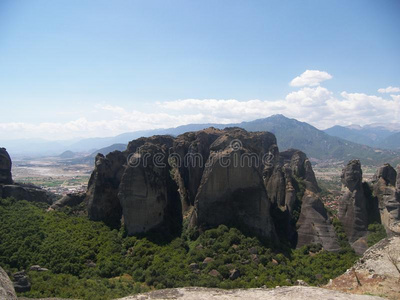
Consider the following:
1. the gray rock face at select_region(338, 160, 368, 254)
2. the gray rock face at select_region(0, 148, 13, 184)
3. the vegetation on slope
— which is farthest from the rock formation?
the gray rock face at select_region(0, 148, 13, 184)

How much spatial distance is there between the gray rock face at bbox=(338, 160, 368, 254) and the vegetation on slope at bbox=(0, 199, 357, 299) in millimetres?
3528

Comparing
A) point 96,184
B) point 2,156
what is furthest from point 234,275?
point 2,156

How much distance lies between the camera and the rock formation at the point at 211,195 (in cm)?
2980

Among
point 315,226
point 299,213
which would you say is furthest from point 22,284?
point 299,213

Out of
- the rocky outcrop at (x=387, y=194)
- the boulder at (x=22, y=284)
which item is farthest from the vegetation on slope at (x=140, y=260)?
the rocky outcrop at (x=387, y=194)

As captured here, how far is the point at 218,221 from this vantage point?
97.9 ft

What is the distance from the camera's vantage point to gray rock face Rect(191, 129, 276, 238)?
29.6 meters

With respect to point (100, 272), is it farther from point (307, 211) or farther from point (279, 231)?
point (307, 211)

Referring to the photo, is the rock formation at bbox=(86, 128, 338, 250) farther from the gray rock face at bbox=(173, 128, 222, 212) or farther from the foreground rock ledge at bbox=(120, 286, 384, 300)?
the foreground rock ledge at bbox=(120, 286, 384, 300)

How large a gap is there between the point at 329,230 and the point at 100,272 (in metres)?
24.4

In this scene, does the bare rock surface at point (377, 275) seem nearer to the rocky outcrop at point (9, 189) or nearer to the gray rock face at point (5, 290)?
the gray rock face at point (5, 290)

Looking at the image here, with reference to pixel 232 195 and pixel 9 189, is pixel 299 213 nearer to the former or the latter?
pixel 232 195

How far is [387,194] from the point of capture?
3162cm

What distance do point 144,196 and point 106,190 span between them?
796 centimetres
